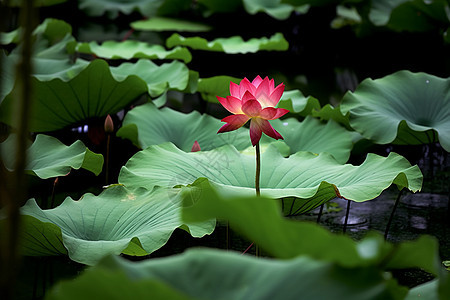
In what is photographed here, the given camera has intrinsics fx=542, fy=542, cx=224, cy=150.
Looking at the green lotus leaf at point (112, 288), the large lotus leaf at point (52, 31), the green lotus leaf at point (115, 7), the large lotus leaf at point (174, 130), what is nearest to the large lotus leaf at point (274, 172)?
the large lotus leaf at point (174, 130)

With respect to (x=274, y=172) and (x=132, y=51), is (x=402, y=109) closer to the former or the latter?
(x=274, y=172)

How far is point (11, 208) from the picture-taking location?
46cm

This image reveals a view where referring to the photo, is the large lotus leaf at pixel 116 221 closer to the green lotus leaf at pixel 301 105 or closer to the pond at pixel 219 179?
the pond at pixel 219 179

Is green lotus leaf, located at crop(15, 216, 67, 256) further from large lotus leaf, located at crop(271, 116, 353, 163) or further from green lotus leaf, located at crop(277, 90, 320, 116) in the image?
green lotus leaf, located at crop(277, 90, 320, 116)

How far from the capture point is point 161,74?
7.64 ft

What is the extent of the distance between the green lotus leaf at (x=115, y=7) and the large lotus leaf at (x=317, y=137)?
2699 mm

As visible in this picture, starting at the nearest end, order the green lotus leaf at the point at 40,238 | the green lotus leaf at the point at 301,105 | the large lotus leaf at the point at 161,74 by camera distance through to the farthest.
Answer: the green lotus leaf at the point at 40,238 → the green lotus leaf at the point at 301,105 → the large lotus leaf at the point at 161,74

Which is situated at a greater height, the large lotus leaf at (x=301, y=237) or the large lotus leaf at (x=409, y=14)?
the large lotus leaf at (x=409, y=14)

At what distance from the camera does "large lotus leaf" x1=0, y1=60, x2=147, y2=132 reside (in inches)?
71.6

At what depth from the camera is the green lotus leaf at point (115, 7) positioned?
4.29 meters

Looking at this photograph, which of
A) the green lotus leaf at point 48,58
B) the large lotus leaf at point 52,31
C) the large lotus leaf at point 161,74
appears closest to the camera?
the green lotus leaf at point 48,58

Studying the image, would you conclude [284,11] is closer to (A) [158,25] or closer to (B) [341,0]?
(B) [341,0]

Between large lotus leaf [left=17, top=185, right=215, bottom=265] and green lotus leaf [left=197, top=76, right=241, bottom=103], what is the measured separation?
1049 millimetres

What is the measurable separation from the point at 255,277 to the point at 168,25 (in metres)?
3.64
